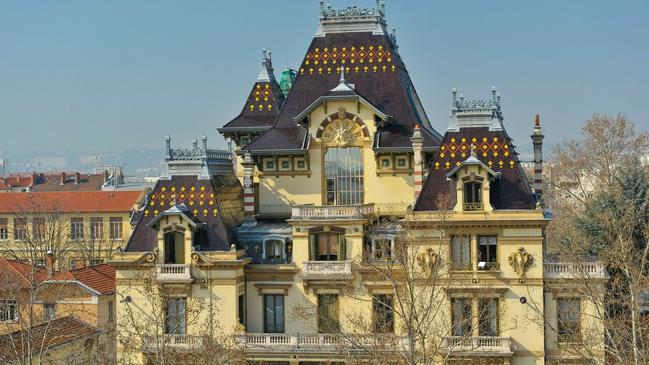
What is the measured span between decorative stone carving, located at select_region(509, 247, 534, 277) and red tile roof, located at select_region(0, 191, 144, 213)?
218 feet

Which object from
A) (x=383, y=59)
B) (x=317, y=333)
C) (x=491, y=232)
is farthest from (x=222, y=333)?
(x=383, y=59)

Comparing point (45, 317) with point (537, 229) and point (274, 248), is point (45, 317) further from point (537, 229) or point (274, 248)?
point (537, 229)

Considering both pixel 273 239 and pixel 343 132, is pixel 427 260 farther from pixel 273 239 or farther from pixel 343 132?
pixel 343 132

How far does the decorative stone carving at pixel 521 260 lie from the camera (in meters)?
46.4

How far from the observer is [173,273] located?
49.2 meters

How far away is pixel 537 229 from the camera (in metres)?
46.6

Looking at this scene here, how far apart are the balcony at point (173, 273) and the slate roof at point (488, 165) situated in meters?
11.4

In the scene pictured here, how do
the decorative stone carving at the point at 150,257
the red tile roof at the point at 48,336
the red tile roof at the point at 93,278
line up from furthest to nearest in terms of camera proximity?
1. the red tile roof at the point at 93,278
2. the decorative stone carving at the point at 150,257
3. the red tile roof at the point at 48,336

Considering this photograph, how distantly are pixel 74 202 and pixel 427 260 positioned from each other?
7073cm

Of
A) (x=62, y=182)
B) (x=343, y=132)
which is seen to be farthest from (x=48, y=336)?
(x=62, y=182)

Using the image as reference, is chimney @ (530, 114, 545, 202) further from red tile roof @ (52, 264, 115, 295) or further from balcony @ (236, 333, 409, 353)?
red tile roof @ (52, 264, 115, 295)

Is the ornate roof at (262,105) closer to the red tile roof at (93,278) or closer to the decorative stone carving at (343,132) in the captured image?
the decorative stone carving at (343,132)

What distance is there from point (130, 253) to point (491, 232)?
1757 cm

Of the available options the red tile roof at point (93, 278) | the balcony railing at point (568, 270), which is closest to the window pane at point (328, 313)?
the balcony railing at point (568, 270)
